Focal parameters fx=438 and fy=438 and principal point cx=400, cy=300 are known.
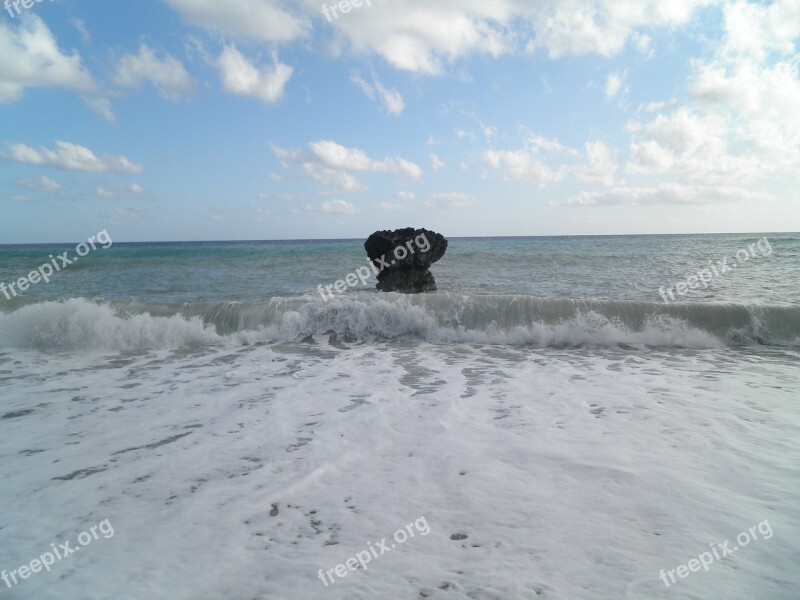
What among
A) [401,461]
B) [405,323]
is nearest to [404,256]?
[405,323]

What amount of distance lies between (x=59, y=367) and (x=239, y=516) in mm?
6022

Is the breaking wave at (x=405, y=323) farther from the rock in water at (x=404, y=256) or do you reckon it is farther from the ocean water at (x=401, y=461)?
the rock in water at (x=404, y=256)

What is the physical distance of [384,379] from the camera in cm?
626

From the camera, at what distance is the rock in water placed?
13883mm

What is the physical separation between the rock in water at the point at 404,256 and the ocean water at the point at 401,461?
5.40 metres

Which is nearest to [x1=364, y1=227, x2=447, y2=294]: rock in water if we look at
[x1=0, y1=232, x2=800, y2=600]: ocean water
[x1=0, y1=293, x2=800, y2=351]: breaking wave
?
[x1=0, y1=293, x2=800, y2=351]: breaking wave

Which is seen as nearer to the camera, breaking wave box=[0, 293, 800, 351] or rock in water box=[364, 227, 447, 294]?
breaking wave box=[0, 293, 800, 351]

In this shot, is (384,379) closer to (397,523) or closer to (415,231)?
(397,523)

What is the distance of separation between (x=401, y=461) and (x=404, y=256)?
34.7 feet

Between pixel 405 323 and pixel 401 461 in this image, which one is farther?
pixel 405 323

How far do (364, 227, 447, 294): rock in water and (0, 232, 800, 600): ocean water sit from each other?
17.7 feet

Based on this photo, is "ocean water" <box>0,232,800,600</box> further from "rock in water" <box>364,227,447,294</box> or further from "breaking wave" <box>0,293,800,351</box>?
"rock in water" <box>364,227,447,294</box>

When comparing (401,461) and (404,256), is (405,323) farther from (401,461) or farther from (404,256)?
(401,461)

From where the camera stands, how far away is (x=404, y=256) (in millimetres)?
13859
